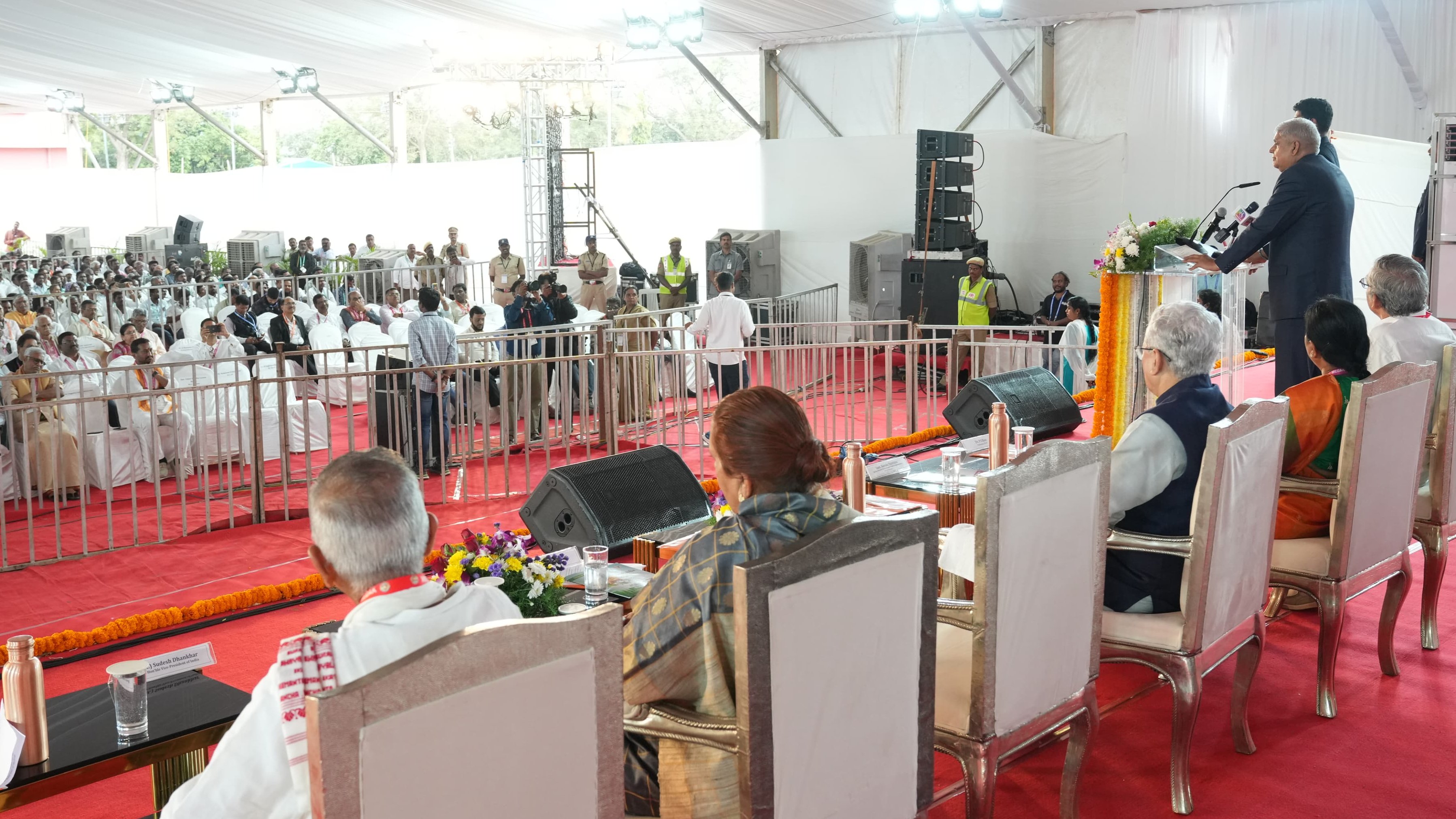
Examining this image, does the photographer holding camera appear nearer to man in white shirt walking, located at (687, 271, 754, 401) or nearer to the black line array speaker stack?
man in white shirt walking, located at (687, 271, 754, 401)

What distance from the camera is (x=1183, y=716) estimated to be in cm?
325

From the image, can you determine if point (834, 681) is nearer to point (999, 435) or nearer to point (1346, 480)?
point (999, 435)

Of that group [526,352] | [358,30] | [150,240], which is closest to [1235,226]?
[526,352]

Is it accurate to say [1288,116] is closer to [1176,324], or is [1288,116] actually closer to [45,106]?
[1176,324]

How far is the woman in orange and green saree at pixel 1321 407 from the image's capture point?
412cm

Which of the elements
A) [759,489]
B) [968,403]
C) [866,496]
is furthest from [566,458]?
[759,489]

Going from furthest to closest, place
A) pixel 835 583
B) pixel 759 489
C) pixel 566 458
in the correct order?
pixel 566 458 → pixel 759 489 → pixel 835 583

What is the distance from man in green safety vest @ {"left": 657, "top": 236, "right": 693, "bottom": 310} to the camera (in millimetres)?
15398

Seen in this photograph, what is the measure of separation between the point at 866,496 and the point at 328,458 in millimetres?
5989

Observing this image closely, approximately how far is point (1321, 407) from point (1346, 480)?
1.24 ft

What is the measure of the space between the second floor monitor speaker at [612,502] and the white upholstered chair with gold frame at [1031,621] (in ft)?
5.11

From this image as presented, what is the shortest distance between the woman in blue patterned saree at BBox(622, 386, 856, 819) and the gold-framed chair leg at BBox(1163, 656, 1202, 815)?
1.27 m

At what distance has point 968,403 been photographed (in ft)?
21.2

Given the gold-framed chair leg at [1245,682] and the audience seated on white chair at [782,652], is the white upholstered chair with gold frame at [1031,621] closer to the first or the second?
the audience seated on white chair at [782,652]
